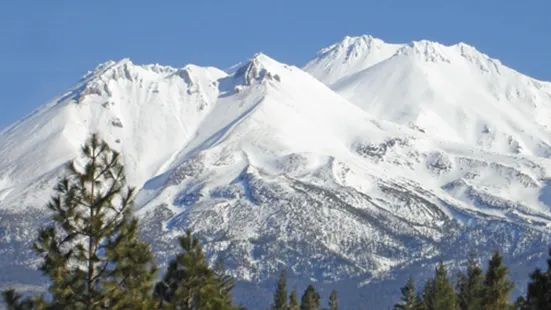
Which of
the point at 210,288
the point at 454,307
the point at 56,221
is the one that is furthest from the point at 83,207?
the point at 454,307

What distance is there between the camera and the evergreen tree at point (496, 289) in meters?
69.4

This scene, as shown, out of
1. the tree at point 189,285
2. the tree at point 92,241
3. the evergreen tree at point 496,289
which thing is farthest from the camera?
the evergreen tree at point 496,289

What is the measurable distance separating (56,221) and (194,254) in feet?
47.2

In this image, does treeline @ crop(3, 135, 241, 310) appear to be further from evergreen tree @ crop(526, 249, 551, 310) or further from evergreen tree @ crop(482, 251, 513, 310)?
evergreen tree @ crop(482, 251, 513, 310)

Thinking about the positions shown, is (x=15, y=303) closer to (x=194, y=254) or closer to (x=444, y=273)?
(x=194, y=254)

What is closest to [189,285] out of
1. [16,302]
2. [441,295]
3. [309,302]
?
[16,302]

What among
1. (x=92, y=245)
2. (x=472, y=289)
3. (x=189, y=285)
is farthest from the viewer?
(x=472, y=289)

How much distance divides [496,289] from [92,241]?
32.4 metres

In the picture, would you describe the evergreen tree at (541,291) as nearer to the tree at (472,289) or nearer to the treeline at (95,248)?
the treeline at (95,248)

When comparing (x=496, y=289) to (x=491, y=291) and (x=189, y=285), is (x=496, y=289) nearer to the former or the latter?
(x=491, y=291)

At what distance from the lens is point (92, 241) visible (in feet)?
144

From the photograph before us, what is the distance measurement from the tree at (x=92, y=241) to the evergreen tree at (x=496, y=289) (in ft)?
96.6

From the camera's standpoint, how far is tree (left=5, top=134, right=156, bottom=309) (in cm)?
4362

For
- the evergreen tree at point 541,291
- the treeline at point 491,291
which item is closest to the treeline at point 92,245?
the evergreen tree at point 541,291
